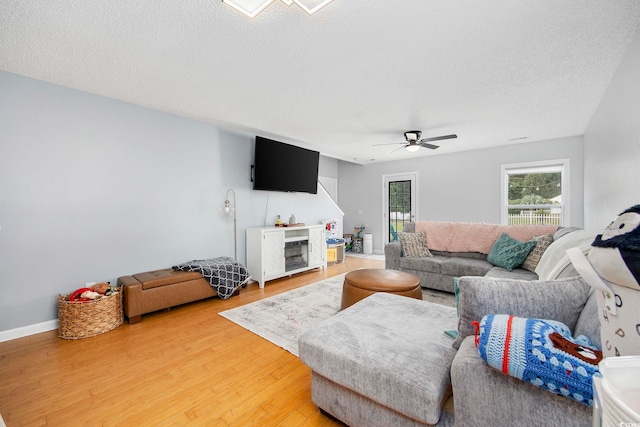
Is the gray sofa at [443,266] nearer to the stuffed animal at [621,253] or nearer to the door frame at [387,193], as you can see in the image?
the door frame at [387,193]

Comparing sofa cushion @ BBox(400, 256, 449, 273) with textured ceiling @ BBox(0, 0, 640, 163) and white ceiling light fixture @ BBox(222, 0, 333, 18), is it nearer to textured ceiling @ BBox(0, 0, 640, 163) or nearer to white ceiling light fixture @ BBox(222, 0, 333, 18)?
textured ceiling @ BBox(0, 0, 640, 163)

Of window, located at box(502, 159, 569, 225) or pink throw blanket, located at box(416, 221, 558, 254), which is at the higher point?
window, located at box(502, 159, 569, 225)

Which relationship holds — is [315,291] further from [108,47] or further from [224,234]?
[108,47]

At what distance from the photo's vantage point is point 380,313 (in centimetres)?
175

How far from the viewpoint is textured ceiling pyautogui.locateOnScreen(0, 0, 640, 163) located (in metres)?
1.62

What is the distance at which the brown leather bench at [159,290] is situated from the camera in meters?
2.71

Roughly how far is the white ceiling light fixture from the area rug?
2.37m

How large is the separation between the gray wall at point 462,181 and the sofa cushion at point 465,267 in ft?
7.04

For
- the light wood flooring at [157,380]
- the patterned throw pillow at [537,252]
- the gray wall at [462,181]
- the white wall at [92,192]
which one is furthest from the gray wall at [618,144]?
the white wall at [92,192]

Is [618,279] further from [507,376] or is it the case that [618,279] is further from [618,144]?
[618,144]

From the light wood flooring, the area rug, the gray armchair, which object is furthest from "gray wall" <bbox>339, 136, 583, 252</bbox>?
the light wood flooring

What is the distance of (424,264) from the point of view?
374cm

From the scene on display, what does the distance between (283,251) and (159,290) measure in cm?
181

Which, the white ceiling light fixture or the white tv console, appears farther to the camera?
the white tv console
